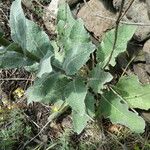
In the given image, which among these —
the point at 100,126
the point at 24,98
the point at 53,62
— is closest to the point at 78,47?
the point at 53,62

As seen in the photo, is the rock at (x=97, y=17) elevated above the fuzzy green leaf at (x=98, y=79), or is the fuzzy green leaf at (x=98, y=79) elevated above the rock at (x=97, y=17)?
the rock at (x=97, y=17)

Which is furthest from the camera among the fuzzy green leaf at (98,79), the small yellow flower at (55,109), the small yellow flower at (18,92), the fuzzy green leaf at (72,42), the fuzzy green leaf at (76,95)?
the small yellow flower at (18,92)

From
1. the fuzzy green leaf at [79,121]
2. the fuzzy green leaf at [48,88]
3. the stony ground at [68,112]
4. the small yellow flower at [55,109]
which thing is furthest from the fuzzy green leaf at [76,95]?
the small yellow flower at [55,109]

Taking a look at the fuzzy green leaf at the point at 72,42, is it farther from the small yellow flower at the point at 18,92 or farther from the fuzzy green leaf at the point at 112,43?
the small yellow flower at the point at 18,92

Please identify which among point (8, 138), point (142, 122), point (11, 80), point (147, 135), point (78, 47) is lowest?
point (8, 138)

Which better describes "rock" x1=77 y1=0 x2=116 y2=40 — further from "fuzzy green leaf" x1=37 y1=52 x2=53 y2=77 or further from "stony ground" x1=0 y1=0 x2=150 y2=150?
"fuzzy green leaf" x1=37 y1=52 x2=53 y2=77

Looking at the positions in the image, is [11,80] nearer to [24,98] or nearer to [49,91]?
[24,98]

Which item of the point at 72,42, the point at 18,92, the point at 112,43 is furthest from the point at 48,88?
the point at 18,92
